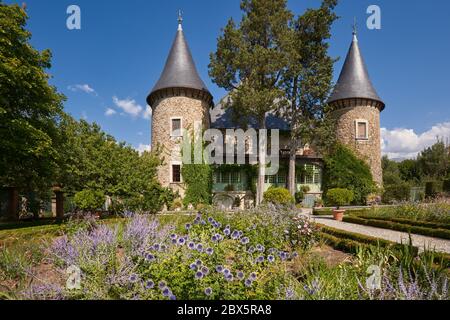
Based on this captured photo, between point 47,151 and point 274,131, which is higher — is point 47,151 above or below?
below

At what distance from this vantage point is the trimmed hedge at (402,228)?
7884mm

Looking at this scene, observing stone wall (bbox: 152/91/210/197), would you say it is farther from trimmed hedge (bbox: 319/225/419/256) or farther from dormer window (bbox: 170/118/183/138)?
trimmed hedge (bbox: 319/225/419/256)

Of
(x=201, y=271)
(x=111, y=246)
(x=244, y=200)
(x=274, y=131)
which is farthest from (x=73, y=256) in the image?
(x=274, y=131)

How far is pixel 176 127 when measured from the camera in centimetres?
1920

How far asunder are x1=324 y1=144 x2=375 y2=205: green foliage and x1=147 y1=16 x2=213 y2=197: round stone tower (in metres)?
10.4

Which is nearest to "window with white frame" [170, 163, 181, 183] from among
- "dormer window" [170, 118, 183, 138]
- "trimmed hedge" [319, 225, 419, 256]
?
"dormer window" [170, 118, 183, 138]

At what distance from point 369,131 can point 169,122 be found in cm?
1559

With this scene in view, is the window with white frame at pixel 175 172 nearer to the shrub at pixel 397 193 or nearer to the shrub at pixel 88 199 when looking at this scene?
the shrub at pixel 88 199

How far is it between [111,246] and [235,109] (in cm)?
1507

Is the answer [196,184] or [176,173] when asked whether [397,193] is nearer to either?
[196,184]

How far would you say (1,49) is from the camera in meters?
9.57

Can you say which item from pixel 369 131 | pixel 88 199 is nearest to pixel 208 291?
pixel 88 199
